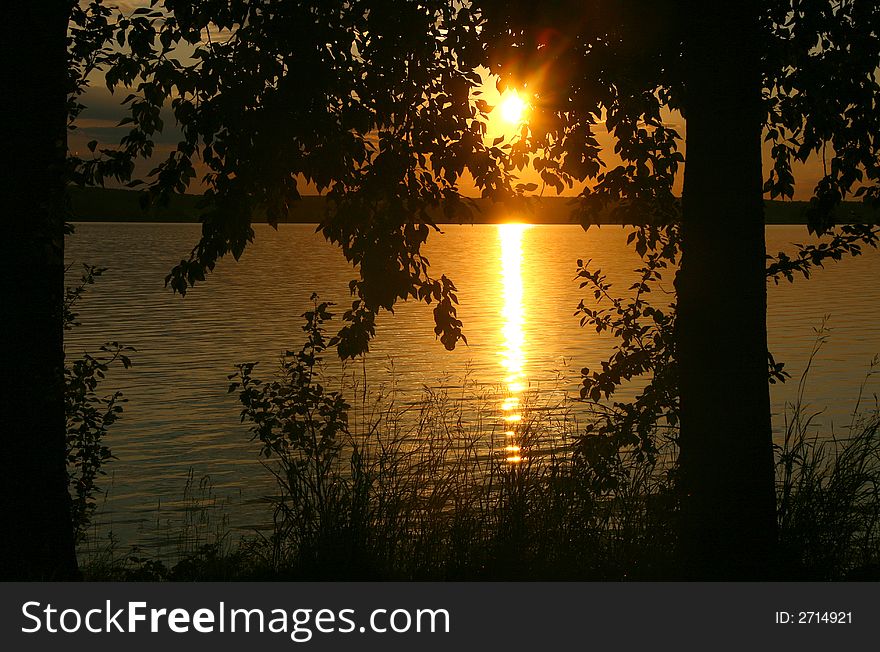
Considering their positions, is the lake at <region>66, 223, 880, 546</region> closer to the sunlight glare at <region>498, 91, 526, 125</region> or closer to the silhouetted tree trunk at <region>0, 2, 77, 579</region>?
the sunlight glare at <region>498, 91, 526, 125</region>

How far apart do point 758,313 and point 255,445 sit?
11.9 meters

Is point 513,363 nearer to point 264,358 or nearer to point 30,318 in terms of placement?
point 264,358

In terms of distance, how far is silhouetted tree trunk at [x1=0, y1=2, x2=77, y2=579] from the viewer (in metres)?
7.13

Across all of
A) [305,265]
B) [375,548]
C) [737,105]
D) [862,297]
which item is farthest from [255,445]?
[305,265]

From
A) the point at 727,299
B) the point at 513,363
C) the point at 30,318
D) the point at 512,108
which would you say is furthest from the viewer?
the point at 513,363

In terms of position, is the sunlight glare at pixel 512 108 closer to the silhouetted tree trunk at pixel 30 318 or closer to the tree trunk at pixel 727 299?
the tree trunk at pixel 727 299

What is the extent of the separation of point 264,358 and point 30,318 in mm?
20471

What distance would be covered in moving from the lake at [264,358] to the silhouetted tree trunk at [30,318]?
477 centimetres

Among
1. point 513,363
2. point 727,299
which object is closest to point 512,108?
point 727,299

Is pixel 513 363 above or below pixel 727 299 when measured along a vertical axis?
below

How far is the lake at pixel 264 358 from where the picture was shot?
1476 centimetres

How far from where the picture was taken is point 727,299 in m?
6.83

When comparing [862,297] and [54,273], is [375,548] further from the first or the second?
[862,297]

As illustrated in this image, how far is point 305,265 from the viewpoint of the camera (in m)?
93.9
